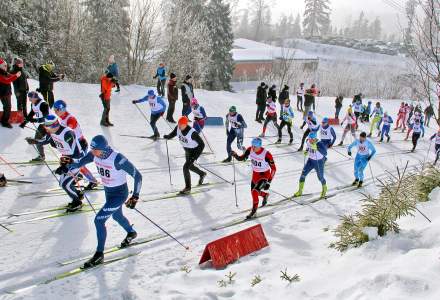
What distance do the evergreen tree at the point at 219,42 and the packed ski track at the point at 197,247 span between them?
2956 centimetres

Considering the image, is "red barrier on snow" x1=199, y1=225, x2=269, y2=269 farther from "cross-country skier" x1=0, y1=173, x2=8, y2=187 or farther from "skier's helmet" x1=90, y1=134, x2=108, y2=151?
"cross-country skier" x1=0, y1=173, x2=8, y2=187

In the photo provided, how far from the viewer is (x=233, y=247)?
664 centimetres

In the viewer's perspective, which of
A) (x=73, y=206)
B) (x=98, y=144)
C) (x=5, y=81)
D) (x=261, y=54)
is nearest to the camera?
(x=98, y=144)

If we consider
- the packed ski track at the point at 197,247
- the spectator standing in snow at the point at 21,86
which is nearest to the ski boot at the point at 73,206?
the packed ski track at the point at 197,247

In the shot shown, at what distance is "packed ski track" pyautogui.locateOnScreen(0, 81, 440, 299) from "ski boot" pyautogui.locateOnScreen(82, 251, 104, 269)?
0.50ft

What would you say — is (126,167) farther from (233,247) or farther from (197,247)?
(233,247)

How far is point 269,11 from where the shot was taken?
126688 mm

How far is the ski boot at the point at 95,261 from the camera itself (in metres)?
6.08

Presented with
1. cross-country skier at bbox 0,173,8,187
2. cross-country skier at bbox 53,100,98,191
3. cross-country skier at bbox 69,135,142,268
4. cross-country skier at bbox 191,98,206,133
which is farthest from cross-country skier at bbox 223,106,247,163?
cross-country skier at bbox 69,135,142,268

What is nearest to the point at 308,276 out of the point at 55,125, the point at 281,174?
the point at 55,125

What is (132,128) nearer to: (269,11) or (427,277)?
(427,277)

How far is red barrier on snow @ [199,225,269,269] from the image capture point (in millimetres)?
6332

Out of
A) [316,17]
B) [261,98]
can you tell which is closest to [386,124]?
[261,98]

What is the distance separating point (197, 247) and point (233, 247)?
2.70 ft
